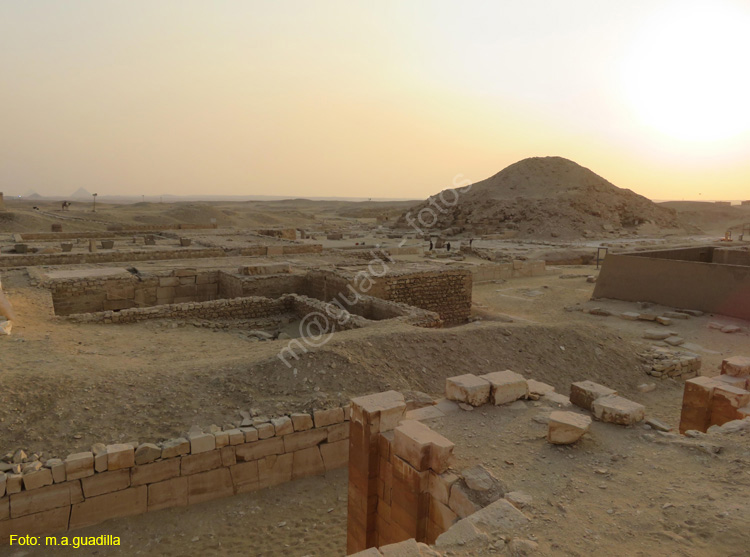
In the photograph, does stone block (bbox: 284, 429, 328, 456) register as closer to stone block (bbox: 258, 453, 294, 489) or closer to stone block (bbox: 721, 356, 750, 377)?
stone block (bbox: 258, 453, 294, 489)

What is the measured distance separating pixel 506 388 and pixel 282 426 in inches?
109

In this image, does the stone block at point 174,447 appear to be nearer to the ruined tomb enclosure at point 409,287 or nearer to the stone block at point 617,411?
the stone block at point 617,411

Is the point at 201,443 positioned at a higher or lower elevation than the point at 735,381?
lower

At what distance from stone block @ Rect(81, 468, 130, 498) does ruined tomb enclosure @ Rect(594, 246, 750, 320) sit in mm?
15554

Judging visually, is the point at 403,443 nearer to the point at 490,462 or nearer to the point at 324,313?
the point at 490,462

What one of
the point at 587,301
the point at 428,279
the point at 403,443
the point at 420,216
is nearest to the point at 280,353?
the point at 403,443

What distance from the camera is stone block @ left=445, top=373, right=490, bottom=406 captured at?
5418mm

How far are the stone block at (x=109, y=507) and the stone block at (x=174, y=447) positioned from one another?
0.42m

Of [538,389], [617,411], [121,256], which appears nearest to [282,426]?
[538,389]

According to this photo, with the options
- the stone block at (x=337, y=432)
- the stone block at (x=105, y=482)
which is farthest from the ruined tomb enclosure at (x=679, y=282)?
the stone block at (x=105, y=482)

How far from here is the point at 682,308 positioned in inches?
579

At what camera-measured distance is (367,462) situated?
4.72 meters

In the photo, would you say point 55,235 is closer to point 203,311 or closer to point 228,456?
point 203,311

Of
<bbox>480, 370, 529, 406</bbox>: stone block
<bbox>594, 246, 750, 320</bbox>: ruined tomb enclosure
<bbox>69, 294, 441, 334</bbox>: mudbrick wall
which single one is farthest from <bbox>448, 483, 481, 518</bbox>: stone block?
<bbox>594, 246, 750, 320</bbox>: ruined tomb enclosure
